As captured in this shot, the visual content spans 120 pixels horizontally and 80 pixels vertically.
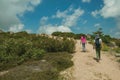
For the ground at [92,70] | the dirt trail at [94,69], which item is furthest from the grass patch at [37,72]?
the dirt trail at [94,69]

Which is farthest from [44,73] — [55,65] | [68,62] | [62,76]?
[68,62]

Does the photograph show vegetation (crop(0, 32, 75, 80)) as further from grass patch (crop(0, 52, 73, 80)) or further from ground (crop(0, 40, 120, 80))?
ground (crop(0, 40, 120, 80))

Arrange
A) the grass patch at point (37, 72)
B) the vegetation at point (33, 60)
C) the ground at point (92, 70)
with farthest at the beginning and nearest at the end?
1. the ground at point (92, 70)
2. the vegetation at point (33, 60)
3. the grass patch at point (37, 72)

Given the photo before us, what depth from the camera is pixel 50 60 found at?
59.2ft

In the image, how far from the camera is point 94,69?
17.4 m

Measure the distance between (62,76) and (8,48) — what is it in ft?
22.4

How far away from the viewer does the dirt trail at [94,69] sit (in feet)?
51.1

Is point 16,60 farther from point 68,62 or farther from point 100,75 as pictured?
point 100,75

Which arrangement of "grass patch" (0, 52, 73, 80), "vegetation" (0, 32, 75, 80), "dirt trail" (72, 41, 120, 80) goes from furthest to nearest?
"dirt trail" (72, 41, 120, 80) → "vegetation" (0, 32, 75, 80) → "grass patch" (0, 52, 73, 80)

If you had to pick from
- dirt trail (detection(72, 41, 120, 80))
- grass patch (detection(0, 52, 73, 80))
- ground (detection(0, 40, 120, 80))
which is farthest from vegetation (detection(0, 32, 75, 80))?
dirt trail (detection(72, 41, 120, 80))

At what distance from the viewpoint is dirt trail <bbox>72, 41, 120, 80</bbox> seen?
15562mm

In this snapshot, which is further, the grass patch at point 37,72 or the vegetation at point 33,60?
the vegetation at point 33,60

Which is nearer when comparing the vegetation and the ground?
the vegetation

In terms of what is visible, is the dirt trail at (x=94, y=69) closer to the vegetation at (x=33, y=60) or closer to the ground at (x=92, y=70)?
the ground at (x=92, y=70)
